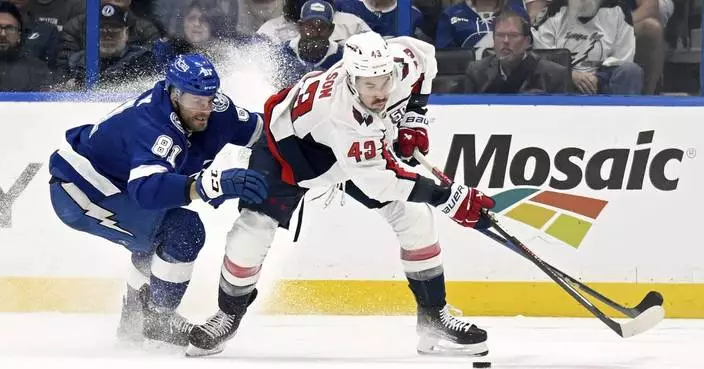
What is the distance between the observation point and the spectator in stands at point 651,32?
229 inches

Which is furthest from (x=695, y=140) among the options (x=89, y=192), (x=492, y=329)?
(x=89, y=192)

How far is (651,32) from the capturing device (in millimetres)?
5832

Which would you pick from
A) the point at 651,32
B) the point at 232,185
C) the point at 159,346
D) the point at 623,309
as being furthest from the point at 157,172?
the point at 651,32

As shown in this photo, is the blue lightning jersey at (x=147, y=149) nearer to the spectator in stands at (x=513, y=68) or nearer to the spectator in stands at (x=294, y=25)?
the spectator in stands at (x=294, y=25)

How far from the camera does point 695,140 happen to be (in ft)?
18.9

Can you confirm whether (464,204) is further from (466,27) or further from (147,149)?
(466,27)

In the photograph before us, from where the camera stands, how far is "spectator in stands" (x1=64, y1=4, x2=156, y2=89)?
586 centimetres

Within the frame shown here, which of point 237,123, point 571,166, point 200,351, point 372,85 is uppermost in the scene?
point 372,85

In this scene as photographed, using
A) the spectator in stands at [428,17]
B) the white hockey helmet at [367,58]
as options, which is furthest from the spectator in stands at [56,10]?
the white hockey helmet at [367,58]

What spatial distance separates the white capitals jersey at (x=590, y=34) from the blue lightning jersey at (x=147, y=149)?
1537 mm

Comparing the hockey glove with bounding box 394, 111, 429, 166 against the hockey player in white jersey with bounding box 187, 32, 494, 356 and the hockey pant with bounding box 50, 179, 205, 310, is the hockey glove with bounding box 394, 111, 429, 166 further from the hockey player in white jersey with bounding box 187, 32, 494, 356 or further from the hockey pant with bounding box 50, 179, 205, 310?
the hockey pant with bounding box 50, 179, 205, 310

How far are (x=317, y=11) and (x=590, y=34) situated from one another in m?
1.19

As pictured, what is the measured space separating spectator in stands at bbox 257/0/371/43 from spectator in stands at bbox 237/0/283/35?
22 millimetres

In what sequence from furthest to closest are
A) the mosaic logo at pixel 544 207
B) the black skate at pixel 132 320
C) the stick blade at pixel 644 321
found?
the mosaic logo at pixel 544 207
the black skate at pixel 132 320
the stick blade at pixel 644 321
